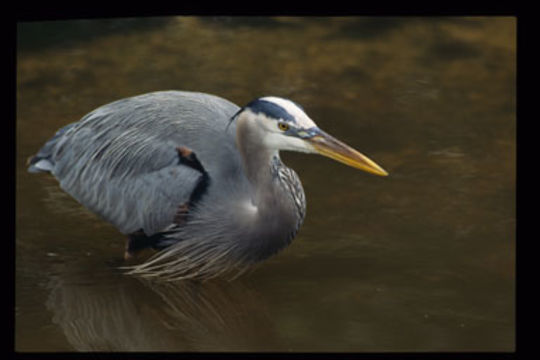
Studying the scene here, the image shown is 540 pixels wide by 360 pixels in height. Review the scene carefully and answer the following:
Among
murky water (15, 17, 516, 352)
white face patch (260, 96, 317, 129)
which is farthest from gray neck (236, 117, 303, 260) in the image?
murky water (15, 17, 516, 352)

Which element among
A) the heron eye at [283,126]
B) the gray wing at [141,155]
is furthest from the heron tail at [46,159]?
the heron eye at [283,126]

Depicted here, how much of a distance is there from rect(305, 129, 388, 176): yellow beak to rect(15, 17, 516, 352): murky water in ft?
2.55

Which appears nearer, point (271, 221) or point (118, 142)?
point (271, 221)

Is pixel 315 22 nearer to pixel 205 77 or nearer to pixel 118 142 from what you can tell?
pixel 205 77

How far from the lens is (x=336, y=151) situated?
17.5 feet

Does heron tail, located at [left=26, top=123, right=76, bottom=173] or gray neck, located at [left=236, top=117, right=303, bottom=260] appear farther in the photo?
heron tail, located at [left=26, top=123, right=76, bottom=173]

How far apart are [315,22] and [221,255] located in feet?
13.0

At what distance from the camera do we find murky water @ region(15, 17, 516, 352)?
5.48m

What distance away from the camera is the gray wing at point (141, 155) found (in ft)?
18.5

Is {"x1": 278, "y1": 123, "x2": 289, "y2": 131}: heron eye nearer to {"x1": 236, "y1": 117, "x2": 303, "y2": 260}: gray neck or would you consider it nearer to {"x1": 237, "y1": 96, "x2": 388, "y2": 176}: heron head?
{"x1": 237, "y1": 96, "x2": 388, "y2": 176}: heron head

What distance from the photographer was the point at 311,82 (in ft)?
27.0

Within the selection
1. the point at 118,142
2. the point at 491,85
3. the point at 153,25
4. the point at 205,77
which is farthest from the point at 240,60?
the point at 118,142

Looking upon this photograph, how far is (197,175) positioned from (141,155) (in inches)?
15.9

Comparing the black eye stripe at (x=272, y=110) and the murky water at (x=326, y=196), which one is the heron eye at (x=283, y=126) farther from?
the murky water at (x=326, y=196)
